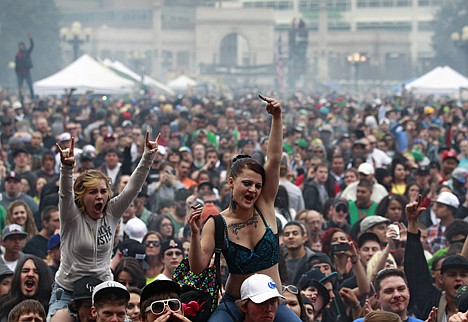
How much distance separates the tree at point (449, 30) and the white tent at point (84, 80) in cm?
4825

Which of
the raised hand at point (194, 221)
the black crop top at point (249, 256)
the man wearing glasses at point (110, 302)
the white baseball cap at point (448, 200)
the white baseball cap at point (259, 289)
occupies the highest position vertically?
the raised hand at point (194, 221)

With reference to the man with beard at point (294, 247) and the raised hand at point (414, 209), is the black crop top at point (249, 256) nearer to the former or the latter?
the raised hand at point (414, 209)

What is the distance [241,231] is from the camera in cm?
648

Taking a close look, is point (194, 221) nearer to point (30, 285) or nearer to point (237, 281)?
point (237, 281)

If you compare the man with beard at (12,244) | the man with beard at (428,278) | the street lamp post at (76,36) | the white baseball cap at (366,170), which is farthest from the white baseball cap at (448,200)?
the street lamp post at (76,36)

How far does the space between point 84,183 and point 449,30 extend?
252 ft

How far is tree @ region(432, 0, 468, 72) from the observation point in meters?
80.0

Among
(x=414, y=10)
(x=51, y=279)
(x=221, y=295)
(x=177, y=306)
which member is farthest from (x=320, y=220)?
(x=414, y=10)

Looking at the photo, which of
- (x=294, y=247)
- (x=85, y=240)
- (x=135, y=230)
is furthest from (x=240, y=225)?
(x=135, y=230)

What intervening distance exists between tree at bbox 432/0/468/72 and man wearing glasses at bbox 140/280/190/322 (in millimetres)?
73508

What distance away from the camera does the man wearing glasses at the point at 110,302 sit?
262 inches

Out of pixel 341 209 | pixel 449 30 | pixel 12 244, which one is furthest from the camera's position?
pixel 449 30

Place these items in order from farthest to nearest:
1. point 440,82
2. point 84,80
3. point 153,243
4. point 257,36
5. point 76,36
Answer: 1. point 257,36
2. point 76,36
3. point 440,82
4. point 84,80
5. point 153,243

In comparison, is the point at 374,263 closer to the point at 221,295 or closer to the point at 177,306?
the point at 221,295
